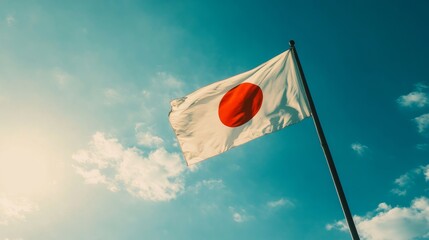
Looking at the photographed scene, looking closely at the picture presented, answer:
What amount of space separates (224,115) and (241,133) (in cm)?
88

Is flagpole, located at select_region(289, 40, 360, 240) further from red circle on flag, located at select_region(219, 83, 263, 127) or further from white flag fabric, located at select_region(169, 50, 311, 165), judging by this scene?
red circle on flag, located at select_region(219, 83, 263, 127)

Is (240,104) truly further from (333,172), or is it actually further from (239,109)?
(333,172)

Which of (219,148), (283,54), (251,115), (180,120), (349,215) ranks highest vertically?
(283,54)

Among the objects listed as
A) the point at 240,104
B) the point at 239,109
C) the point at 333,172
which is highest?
the point at 240,104

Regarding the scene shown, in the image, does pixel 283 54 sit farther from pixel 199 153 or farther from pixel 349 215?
pixel 349 215

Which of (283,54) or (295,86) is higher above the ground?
(283,54)

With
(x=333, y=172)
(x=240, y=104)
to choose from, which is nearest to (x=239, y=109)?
(x=240, y=104)

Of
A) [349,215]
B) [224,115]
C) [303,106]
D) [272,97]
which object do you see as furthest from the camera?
[224,115]

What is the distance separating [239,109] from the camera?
9688 mm

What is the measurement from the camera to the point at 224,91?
9906 millimetres

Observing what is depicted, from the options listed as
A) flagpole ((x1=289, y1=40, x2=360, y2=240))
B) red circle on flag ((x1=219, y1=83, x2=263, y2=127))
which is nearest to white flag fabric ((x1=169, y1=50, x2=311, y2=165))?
red circle on flag ((x1=219, y1=83, x2=263, y2=127))

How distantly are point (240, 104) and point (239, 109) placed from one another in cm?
16

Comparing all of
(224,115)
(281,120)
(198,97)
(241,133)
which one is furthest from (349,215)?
(198,97)

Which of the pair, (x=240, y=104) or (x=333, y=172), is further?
(x=240, y=104)
